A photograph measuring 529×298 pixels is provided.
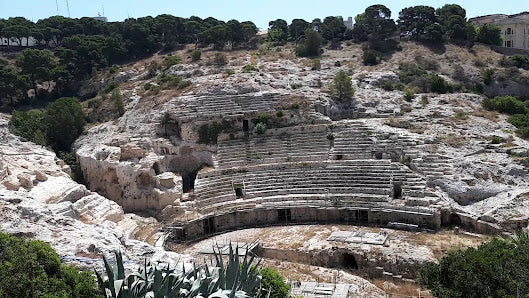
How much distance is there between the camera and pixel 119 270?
9602 millimetres

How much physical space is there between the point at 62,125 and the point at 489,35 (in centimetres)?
3863

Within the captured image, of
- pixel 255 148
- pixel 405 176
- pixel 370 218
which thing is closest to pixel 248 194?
pixel 255 148

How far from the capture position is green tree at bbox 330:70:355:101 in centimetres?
3231

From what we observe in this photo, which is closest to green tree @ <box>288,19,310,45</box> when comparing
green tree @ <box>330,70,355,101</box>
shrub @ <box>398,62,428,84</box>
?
shrub @ <box>398,62,428,84</box>

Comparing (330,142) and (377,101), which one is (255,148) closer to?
(330,142)

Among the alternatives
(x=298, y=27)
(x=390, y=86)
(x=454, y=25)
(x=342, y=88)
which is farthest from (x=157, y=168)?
(x=454, y=25)

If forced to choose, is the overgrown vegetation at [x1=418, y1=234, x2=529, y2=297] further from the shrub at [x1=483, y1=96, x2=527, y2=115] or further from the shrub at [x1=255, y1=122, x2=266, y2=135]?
the shrub at [x1=483, y1=96, x2=527, y2=115]

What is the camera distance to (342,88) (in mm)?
32594

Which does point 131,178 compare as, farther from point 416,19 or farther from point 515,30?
→ point 515,30

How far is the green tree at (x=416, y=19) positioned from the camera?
46.2m

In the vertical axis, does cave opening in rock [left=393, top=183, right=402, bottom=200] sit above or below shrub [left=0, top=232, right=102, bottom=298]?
below

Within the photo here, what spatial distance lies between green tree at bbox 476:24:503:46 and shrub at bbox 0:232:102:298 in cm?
4414

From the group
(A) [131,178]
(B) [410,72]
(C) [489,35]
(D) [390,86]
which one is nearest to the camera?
(A) [131,178]

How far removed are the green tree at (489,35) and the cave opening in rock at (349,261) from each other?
112 ft
